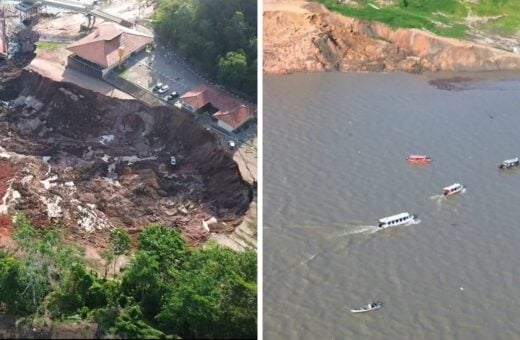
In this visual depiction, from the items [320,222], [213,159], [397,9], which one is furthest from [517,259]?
[397,9]

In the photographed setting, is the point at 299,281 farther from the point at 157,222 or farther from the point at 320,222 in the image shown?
the point at 157,222

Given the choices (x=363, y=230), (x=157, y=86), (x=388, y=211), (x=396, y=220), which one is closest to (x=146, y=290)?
(x=363, y=230)

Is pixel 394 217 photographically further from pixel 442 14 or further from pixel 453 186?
pixel 442 14

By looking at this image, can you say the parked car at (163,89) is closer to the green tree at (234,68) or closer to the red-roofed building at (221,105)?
the red-roofed building at (221,105)

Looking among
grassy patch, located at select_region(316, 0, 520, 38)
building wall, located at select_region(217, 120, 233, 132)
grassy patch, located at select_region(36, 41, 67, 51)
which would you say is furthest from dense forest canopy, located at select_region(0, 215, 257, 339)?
grassy patch, located at select_region(316, 0, 520, 38)

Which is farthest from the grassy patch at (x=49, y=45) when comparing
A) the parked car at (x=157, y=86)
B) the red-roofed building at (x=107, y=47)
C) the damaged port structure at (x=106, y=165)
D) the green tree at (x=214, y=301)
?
the green tree at (x=214, y=301)

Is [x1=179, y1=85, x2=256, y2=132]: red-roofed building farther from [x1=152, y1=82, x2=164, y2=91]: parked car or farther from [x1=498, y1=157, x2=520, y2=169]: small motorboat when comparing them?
[x1=498, y1=157, x2=520, y2=169]: small motorboat
